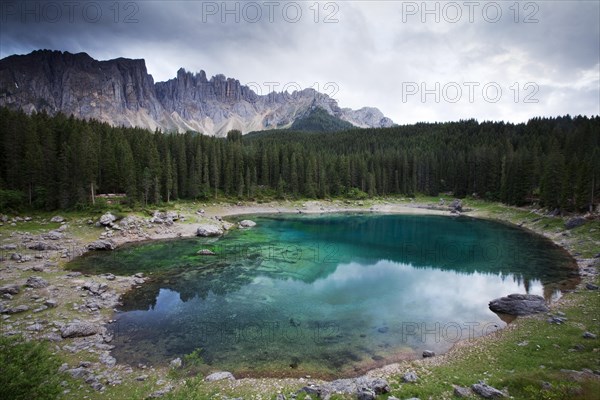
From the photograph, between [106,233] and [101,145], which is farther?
[101,145]

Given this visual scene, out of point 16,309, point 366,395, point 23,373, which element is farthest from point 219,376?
point 16,309

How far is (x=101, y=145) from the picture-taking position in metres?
71.9

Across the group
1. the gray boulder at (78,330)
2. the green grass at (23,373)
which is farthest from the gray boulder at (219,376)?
the gray boulder at (78,330)

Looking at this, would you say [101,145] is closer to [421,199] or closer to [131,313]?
[131,313]

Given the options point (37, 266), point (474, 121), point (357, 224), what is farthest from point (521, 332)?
point (474, 121)

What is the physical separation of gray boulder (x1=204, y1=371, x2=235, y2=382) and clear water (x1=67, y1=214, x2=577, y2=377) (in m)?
0.94

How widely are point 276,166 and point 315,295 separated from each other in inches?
3445

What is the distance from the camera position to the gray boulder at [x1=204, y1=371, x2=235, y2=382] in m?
15.0

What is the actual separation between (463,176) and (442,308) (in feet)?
366

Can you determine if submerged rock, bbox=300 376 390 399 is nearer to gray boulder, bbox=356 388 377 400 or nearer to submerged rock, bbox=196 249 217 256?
gray boulder, bbox=356 388 377 400

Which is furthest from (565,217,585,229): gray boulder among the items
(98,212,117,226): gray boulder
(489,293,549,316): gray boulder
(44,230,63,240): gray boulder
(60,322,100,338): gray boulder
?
(44,230,63,240): gray boulder

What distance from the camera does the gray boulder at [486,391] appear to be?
1216cm

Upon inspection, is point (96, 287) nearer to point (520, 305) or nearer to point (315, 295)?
point (315, 295)

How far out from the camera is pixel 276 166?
113 meters
